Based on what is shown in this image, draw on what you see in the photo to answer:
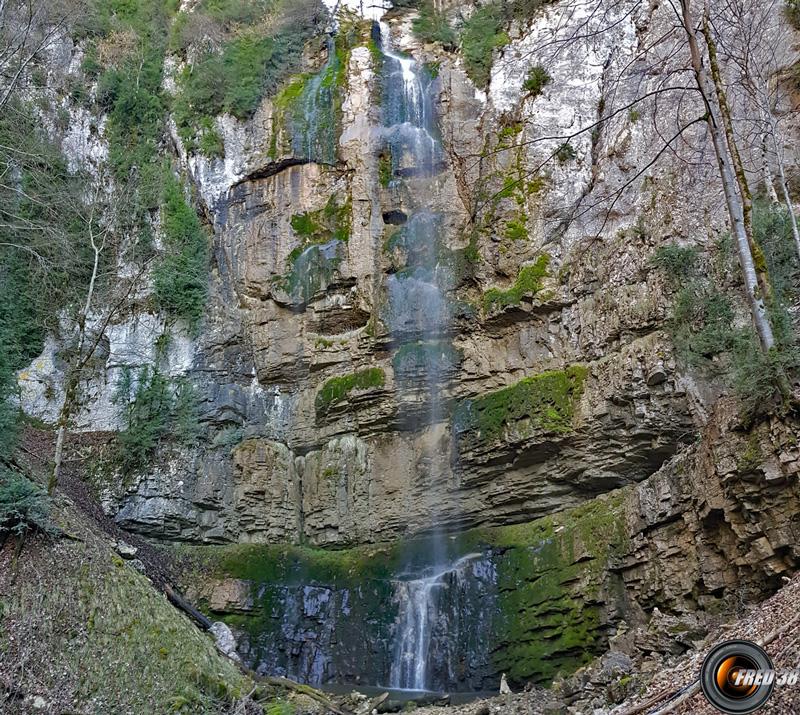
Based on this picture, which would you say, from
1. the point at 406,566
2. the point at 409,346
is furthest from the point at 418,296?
the point at 406,566

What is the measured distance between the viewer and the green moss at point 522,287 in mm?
15148

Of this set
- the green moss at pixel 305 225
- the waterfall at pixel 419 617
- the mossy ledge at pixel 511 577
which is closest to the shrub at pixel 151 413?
the mossy ledge at pixel 511 577

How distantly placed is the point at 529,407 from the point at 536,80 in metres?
8.11

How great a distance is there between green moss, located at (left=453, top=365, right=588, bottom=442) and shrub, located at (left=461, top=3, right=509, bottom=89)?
8.19m

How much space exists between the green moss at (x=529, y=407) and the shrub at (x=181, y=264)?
7.08 meters

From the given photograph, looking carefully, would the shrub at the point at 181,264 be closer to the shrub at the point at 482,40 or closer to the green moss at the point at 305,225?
the green moss at the point at 305,225

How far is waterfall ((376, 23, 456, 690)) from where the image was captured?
536 inches

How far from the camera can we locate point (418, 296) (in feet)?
52.9

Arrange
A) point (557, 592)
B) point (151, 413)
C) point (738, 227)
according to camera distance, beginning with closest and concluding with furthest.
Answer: point (738, 227) < point (557, 592) < point (151, 413)

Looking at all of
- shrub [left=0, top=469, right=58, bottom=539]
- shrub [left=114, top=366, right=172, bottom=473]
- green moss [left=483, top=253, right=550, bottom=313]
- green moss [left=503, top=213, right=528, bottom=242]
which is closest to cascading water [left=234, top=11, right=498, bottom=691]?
green moss [left=483, top=253, right=550, bottom=313]

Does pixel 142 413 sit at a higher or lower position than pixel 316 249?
lower

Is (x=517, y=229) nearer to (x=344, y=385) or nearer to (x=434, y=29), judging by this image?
(x=344, y=385)

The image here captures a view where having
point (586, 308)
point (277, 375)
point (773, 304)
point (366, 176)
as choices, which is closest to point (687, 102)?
point (586, 308)

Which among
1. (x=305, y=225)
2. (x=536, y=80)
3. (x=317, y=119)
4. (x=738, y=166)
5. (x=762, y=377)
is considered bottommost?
(x=762, y=377)
